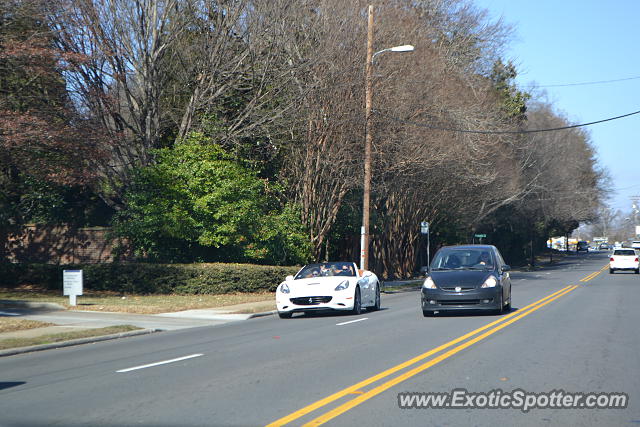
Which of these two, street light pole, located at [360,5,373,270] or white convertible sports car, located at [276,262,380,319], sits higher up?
street light pole, located at [360,5,373,270]

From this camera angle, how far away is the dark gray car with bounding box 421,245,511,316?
57.1 feet

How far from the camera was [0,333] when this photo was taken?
618 inches

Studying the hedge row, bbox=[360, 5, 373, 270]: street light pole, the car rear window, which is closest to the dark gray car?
the hedge row

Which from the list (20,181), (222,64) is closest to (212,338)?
(222,64)

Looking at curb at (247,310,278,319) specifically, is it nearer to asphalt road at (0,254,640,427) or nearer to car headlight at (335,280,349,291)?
car headlight at (335,280,349,291)

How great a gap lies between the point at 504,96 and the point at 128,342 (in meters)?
43.4

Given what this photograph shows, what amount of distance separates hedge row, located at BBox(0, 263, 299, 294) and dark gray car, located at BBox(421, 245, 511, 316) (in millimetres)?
11319

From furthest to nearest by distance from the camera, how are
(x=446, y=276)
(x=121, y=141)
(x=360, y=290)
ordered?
(x=121, y=141) → (x=360, y=290) → (x=446, y=276)

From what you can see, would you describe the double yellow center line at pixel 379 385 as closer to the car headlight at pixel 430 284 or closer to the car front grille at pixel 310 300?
the car headlight at pixel 430 284

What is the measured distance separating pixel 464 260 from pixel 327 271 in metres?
3.95

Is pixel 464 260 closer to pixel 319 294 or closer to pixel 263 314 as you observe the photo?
pixel 319 294

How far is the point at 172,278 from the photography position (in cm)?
2764

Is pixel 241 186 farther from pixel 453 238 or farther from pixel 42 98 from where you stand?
pixel 453 238

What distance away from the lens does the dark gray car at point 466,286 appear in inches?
685
